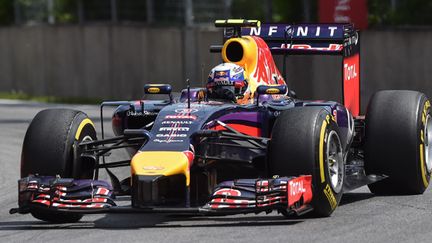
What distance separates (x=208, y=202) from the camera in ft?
33.0

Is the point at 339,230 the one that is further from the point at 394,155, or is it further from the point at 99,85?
the point at 99,85

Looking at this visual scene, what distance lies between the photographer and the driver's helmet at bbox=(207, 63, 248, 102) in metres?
12.2

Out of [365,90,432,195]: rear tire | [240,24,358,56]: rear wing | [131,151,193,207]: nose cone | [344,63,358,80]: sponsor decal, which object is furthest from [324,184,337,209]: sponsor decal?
[240,24,358,56]: rear wing

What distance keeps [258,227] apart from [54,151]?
2.05 metres

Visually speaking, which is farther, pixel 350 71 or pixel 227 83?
pixel 350 71

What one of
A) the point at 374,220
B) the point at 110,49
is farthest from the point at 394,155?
the point at 110,49

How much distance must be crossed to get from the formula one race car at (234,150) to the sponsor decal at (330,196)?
0.02 metres

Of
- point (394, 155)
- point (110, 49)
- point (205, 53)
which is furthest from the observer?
point (110, 49)

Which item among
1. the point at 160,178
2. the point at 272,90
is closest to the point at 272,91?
the point at 272,90

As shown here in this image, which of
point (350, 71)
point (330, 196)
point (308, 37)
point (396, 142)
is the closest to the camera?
point (330, 196)

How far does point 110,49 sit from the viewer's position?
29.0 metres

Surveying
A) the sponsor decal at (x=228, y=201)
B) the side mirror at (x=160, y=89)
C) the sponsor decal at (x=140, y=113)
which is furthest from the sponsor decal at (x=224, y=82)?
the sponsor decal at (x=228, y=201)

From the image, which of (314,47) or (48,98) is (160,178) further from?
(48,98)

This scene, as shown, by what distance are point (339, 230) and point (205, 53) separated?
16620 mm
